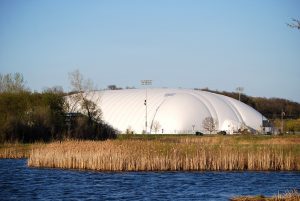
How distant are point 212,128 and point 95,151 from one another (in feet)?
149

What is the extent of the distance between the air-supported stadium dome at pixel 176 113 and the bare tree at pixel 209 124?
78 cm

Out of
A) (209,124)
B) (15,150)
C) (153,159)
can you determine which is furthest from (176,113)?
(153,159)

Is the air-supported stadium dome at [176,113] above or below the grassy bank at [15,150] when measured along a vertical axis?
above

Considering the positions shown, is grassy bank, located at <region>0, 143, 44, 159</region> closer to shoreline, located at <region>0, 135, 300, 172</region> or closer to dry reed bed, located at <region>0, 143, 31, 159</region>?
dry reed bed, located at <region>0, 143, 31, 159</region>

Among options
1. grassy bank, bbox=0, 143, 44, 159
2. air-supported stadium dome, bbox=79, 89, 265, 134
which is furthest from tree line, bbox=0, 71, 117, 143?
air-supported stadium dome, bbox=79, 89, 265, 134

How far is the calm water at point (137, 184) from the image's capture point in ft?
80.6

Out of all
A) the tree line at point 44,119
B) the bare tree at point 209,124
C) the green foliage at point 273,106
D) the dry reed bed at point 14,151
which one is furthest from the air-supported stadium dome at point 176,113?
the green foliage at point 273,106

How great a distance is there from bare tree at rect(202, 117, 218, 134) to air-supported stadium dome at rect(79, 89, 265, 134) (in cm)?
78

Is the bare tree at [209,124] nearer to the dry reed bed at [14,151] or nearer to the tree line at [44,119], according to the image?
the tree line at [44,119]

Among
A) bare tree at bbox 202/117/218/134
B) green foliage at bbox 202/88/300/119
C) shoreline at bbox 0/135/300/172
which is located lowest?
shoreline at bbox 0/135/300/172

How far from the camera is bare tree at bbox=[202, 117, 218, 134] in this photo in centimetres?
7794

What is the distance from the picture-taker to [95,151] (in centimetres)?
3416

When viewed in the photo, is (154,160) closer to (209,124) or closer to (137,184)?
(137,184)

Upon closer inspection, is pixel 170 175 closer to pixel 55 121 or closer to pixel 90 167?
pixel 90 167
